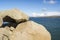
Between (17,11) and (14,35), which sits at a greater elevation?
(17,11)

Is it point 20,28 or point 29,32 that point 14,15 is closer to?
point 20,28

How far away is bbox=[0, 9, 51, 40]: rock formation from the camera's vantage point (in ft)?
45.6

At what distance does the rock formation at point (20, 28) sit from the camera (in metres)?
13.9

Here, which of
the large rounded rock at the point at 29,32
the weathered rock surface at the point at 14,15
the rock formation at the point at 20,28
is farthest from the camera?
the weathered rock surface at the point at 14,15

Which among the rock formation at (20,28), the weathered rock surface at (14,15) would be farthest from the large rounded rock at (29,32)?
the weathered rock surface at (14,15)

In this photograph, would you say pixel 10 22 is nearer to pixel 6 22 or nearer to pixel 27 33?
pixel 6 22

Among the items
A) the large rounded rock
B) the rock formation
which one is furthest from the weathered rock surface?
the large rounded rock

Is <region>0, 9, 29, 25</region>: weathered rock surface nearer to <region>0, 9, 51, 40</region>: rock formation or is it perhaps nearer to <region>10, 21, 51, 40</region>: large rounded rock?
<region>0, 9, 51, 40</region>: rock formation

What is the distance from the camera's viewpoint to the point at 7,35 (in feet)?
43.5

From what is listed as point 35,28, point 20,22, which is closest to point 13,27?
point 20,22

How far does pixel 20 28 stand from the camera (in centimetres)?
1467

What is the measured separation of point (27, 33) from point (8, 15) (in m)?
1.78

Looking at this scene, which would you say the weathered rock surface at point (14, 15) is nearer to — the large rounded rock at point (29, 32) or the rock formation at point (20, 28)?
the rock formation at point (20, 28)

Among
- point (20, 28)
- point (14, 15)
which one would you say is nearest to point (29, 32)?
point (20, 28)
